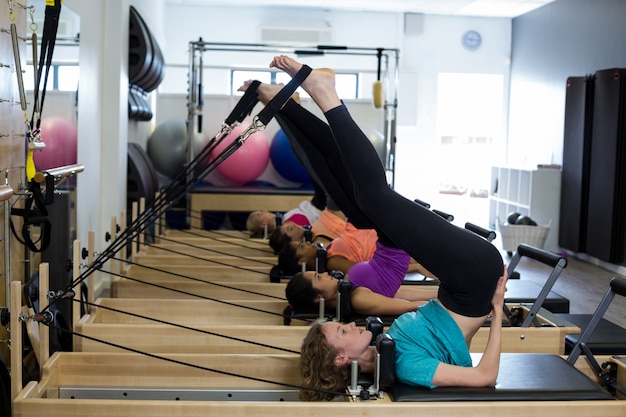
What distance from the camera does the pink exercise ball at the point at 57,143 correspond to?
3.32 meters

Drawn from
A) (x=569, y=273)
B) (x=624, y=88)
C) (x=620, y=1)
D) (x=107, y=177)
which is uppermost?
(x=620, y=1)

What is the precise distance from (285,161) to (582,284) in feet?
8.52

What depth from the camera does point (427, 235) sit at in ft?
6.70

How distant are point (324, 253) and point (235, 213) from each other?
12.3 ft

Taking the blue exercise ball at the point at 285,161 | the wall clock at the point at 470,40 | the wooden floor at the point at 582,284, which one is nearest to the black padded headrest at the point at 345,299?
the wooden floor at the point at 582,284

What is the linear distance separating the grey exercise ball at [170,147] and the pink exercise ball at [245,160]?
0.31 metres

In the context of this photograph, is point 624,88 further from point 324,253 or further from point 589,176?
point 324,253

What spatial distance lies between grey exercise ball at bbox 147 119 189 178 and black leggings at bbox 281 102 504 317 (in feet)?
15.8

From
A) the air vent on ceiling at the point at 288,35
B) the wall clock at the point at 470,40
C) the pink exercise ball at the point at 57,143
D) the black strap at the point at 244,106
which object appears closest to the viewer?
the black strap at the point at 244,106

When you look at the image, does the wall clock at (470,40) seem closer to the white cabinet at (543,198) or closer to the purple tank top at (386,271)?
the white cabinet at (543,198)

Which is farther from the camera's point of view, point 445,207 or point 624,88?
point 445,207

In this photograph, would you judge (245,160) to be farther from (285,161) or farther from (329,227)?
(329,227)

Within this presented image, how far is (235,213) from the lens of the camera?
22.6ft

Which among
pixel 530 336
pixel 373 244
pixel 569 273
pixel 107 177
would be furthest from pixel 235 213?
pixel 530 336
